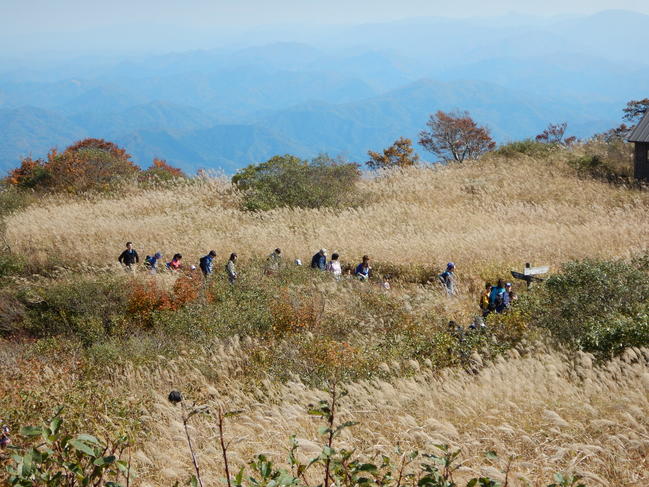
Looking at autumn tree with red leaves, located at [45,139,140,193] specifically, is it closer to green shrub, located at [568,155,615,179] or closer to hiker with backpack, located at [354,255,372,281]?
hiker with backpack, located at [354,255,372,281]

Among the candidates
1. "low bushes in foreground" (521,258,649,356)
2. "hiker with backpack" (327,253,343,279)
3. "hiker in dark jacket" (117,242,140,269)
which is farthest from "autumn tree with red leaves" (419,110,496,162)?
"low bushes in foreground" (521,258,649,356)

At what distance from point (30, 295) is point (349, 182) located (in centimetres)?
1300

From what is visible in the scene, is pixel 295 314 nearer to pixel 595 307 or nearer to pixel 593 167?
pixel 595 307

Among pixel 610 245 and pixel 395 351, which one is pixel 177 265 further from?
pixel 610 245

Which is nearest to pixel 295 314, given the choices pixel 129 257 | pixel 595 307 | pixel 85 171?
pixel 595 307

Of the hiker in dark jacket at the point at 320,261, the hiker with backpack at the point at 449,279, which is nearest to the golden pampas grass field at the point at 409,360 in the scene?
the hiker with backpack at the point at 449,279

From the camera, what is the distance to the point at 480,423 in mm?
5492

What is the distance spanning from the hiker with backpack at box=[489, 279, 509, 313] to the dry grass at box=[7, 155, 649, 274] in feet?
9.65

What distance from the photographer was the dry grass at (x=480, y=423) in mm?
4688

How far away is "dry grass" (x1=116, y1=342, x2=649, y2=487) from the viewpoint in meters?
4.69

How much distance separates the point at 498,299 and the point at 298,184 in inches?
465

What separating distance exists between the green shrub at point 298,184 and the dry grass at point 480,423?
541 inches

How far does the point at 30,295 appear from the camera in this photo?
11875 mm

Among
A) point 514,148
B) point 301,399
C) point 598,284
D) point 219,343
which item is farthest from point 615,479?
point 514,148
